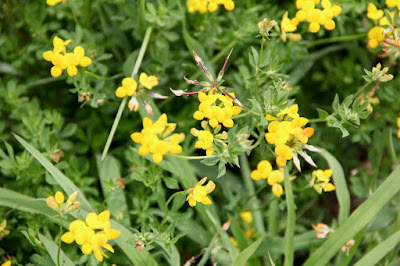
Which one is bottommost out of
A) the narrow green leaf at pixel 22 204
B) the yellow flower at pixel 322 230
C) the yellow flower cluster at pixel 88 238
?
the yellow flower at pixel 322 230

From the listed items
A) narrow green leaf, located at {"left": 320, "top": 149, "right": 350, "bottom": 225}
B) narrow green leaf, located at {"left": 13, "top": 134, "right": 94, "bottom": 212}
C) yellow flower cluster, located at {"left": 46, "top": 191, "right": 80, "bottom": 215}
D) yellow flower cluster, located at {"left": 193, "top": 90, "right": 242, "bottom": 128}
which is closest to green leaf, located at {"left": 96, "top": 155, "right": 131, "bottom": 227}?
narrow green leaf, located at {"left": 13, "top": 134, "right": 94, "bottom": 212}

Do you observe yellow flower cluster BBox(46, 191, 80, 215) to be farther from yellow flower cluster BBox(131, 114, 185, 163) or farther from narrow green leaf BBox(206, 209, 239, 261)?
narrow green leaf BBox(206, 209, 239, 261)

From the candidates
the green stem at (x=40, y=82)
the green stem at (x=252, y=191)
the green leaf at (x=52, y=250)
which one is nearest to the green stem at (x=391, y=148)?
the green stem at (x=252, y=191)

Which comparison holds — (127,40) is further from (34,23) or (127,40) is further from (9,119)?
(9,119)

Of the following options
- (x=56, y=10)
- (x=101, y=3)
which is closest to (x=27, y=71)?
(x=56, y=10)

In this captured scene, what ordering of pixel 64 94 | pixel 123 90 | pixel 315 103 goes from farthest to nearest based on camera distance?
pixel 315 103
pixel 64 94
pixel 123 90

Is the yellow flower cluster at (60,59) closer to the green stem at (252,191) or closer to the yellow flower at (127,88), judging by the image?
the yellow flower at (127,88)
